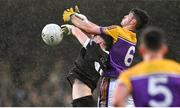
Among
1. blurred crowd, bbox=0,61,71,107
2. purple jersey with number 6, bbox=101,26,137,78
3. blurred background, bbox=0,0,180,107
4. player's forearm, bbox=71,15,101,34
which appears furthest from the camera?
blurred crowd, bbox=0,61,71,107

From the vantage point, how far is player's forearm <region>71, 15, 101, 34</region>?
8844mm

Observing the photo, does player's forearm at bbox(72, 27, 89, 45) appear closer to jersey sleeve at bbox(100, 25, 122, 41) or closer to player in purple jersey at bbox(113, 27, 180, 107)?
jersey sleeve at bbox(100, 25, 122, 41)

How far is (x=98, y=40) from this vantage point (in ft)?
30.2

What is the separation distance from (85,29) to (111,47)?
0.37 metres

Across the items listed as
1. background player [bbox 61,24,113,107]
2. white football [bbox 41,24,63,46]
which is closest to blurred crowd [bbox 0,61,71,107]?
white football [bbox 41,24,63,46]

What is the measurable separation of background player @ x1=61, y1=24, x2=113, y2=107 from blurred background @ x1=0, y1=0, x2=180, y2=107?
3328 mm

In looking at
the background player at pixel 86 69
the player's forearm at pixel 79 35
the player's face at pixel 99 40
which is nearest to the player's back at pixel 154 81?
the player's face at pixel 99 40

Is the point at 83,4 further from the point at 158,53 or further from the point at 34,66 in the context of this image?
the point at 158,53

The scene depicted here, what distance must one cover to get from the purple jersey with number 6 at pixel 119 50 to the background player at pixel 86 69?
7.2 inches

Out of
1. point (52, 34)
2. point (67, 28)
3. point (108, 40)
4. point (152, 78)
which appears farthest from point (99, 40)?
point (152, 78)

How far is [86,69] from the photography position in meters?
9.33

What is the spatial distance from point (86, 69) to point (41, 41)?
3.68 m

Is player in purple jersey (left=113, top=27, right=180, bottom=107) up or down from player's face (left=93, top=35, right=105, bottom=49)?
down

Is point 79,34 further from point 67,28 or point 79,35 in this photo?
point 67,28
